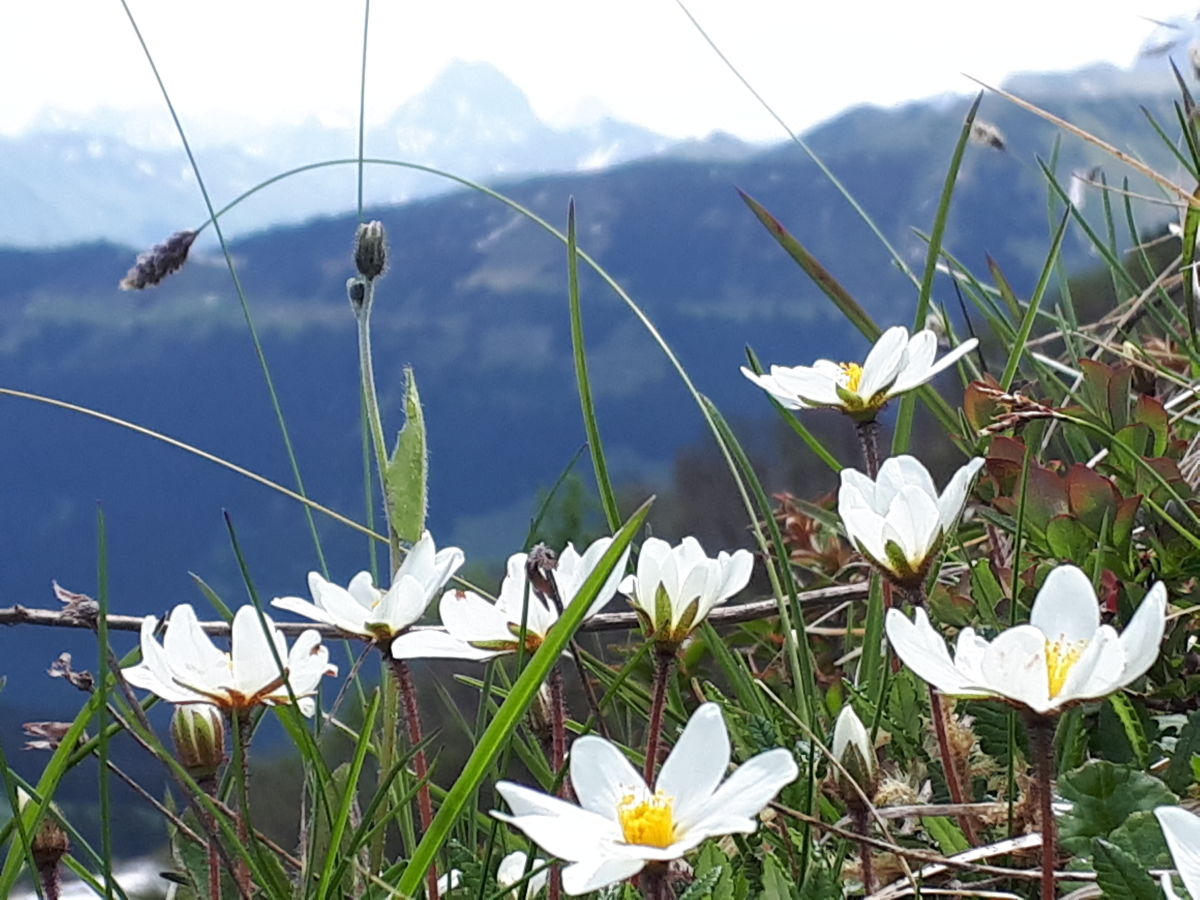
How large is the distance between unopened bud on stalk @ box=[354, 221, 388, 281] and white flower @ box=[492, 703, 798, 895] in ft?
1.45

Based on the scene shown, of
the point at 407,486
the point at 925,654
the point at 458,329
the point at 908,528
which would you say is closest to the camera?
the point at 925,654

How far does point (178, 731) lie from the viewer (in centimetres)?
53

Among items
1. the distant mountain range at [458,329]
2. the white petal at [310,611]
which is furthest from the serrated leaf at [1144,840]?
the distant mountain range at [458,329]

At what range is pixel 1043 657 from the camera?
370 millimetres

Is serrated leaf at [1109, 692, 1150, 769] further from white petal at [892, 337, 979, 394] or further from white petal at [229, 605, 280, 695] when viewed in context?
white petal at [229, 605, 280, 695]

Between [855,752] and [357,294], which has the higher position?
[357,294]

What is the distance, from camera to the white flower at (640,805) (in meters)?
0.30

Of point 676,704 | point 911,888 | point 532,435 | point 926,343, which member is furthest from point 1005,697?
point 532,435

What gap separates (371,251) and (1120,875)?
550 millimetres

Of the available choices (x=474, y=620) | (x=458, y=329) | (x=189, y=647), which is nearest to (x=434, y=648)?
(x=474, y=620)

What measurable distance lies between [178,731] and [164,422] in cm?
1067

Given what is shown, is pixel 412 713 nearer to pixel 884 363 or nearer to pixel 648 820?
pixel 648 820

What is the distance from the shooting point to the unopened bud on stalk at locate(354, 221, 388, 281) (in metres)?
0.71

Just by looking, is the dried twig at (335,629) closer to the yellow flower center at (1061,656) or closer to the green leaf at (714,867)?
the green leaf at (714,867)
